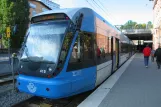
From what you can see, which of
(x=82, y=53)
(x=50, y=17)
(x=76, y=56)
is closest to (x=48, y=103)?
(x=76, y=56)

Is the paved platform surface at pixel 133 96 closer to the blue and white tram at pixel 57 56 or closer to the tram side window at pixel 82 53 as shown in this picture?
the blue and white tram at pixel 57 56

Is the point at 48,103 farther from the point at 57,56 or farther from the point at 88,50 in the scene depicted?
the point at 88,50

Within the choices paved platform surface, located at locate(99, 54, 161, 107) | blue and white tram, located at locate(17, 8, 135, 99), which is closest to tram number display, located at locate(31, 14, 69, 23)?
blue and white tram, located at locate(17, 8, 135, 99)

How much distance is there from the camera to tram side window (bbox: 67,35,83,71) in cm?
658

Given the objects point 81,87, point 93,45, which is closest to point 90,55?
point 93,45

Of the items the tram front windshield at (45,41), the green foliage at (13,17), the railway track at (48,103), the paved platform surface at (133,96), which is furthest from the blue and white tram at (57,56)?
the green foliage at (13,17)

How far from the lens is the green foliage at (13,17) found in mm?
37312

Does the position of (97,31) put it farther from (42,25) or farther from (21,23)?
(21,23)

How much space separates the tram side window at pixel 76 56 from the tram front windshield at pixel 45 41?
0.48 meters

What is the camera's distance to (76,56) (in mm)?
6801

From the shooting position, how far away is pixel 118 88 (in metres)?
8.57

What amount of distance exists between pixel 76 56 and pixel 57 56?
71cm

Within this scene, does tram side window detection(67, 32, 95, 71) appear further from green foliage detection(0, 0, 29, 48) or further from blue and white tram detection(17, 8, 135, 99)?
green foliage detection(0, 0, 29, 48)

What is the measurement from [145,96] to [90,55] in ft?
7.16
